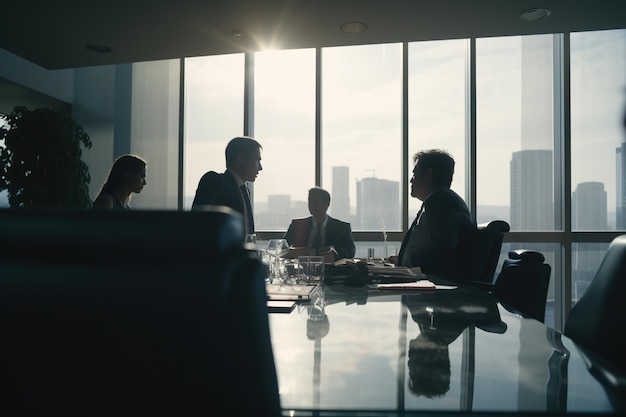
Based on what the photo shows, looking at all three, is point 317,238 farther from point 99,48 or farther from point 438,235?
point 99,48

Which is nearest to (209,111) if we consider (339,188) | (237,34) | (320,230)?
(237,34)

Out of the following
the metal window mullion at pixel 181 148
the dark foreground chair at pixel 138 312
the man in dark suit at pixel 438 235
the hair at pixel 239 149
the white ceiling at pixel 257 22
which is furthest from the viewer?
the metal window mullion at pixel 181 148

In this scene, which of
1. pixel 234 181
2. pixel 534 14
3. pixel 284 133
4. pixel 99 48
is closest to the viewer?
pixel 234 181

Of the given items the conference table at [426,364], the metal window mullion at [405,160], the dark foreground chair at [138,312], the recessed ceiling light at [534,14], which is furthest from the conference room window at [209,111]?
the dark foreground chair at [138,312]

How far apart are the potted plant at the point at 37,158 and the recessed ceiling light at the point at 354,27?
119 inches

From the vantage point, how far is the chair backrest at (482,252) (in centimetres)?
256

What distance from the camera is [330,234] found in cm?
468

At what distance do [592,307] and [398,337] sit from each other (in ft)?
1.89

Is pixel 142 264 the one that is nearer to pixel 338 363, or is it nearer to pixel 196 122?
pixel 338 363

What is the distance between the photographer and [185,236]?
43 centimetres

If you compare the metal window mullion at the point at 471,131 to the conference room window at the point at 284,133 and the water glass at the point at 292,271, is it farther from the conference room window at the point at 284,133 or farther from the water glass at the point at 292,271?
the water glass at the point at 292,271

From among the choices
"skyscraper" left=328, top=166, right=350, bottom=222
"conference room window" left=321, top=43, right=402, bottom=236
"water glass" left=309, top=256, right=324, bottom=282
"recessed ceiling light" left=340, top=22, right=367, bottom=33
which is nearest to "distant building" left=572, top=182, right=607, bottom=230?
"conference room window" left=321, top=43, right=402, bottom=236

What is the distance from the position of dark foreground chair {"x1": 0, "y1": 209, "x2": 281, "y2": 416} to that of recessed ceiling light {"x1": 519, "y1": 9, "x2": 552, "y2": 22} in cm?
399

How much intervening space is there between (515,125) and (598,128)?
38.2 inches
